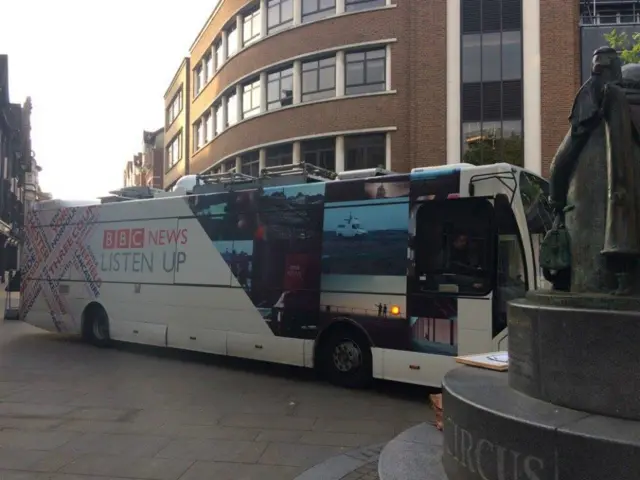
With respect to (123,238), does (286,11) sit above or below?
above

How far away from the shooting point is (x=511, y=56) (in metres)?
23.0

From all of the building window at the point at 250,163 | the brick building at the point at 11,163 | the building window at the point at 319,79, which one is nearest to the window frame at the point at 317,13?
the building window at the point at 319,79

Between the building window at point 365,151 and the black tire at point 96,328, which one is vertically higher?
the building window at point 365,151

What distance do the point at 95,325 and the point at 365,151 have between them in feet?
45.2

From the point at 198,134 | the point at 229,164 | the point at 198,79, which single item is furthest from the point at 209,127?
the point at 198,79

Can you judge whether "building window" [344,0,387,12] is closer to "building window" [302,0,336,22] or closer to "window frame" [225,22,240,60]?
"building window" [302,0,336,22]

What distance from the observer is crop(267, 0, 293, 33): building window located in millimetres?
26203

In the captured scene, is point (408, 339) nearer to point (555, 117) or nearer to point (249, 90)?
point (555, 117)

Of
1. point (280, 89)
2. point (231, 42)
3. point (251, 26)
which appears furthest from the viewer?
point (231, 42)

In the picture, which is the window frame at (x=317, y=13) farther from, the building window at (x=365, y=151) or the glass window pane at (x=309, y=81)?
the building window at (x=365, y=151)

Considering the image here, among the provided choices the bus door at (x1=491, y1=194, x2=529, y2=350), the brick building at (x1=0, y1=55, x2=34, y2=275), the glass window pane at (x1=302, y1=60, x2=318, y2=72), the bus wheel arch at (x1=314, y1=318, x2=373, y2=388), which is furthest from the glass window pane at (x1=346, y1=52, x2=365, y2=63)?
the brick building at (x1=0, y1=55, x2=34, y2=275)

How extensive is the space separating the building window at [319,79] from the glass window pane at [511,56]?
6.79 metres

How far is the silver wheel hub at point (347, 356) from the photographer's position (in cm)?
865

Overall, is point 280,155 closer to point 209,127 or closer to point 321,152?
point 321,152
